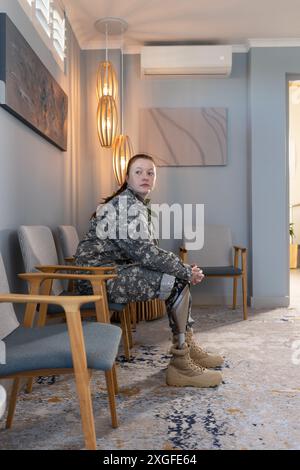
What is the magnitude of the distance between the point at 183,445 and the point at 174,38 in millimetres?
3465

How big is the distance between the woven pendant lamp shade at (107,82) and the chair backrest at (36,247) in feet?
5.67

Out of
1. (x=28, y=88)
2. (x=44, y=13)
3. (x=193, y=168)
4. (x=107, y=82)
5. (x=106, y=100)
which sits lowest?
(x=193, y=168)

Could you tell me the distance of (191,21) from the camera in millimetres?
3574

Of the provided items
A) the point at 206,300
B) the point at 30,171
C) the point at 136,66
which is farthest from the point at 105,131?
the point at 206,300

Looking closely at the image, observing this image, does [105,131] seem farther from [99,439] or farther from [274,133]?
[99,439]

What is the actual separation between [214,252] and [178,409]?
90.1 inches

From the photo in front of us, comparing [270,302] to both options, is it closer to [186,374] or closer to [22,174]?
[186,374]

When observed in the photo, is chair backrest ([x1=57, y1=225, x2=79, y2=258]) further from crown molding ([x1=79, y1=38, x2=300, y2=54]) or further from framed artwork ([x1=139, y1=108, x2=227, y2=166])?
crown molding ([x1=79, y1=38, x2=300, y2=54])

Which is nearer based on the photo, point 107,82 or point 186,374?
point 186,374

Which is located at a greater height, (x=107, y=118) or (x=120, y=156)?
(x=107, y=118)

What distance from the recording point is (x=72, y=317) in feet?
3.85

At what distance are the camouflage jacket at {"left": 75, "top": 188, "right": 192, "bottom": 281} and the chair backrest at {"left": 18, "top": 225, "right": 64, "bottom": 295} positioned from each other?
184mm

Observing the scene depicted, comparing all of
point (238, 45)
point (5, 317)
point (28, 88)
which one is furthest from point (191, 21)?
point (5, 317)

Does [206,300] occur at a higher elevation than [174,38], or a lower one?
lower
